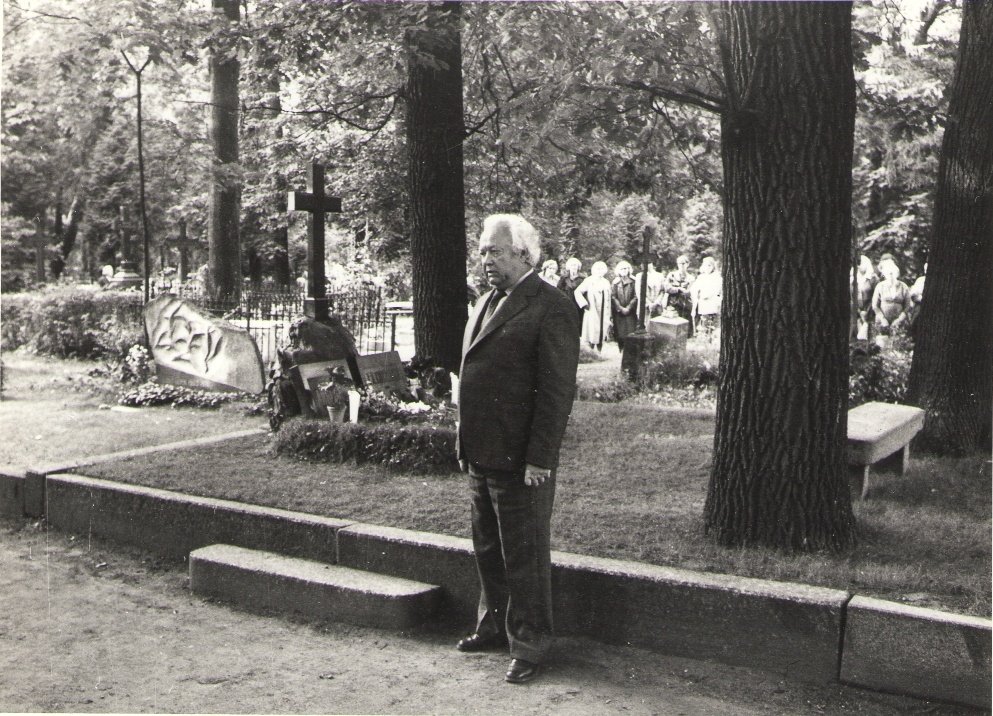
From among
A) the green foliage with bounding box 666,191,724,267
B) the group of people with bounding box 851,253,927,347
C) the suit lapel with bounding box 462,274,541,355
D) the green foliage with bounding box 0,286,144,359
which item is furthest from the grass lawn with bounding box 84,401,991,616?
the green foliage with bounding box 666,191,724,267

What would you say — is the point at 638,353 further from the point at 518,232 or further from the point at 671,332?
the point at 518,232

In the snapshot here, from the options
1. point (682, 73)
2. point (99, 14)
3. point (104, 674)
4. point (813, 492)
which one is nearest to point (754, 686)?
point (813, 492)

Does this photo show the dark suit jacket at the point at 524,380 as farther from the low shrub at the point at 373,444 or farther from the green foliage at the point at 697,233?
the green foliage at the point at 697,233

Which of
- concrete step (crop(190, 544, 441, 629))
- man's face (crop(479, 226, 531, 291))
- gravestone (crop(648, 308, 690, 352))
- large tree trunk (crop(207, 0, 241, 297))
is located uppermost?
large tree trunk (crop(207, 0, 241, 297))

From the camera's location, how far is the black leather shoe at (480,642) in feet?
15.5

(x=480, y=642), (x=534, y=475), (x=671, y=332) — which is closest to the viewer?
(x=534, y=475)

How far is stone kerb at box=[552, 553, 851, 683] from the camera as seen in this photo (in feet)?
14.1

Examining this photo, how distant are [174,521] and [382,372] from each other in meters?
3.21

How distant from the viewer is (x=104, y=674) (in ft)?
14.6

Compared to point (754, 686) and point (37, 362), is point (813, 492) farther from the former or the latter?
point (37, 362)

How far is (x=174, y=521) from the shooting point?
6238mm

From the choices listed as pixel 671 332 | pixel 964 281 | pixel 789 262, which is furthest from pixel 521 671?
pixel 671 332

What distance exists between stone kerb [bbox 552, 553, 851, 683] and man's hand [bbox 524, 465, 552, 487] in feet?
2.20

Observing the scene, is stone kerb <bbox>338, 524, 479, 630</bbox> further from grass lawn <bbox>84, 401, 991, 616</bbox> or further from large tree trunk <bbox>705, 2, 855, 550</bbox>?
large tree trunk <bbox>705, 2, 855, 550</bbox>
